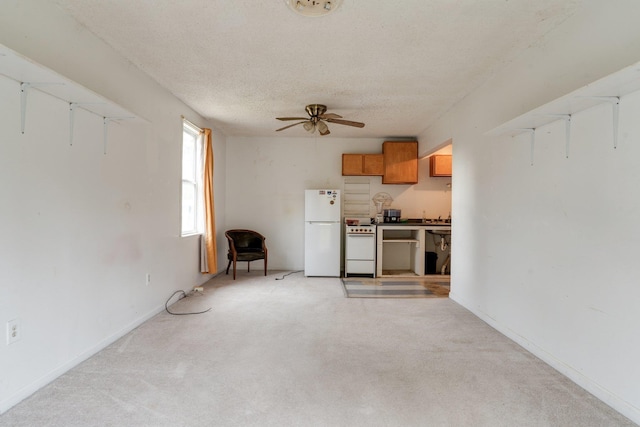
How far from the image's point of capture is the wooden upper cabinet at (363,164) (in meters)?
5.84

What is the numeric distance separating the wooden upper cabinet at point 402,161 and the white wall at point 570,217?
2318 mm

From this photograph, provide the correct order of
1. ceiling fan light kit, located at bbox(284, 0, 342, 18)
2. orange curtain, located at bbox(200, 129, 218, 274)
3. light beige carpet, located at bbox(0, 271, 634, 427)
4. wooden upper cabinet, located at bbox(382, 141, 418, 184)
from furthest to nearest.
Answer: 1. wooden upper cabinet, located at bbox(382, 141, 418, 184)
2. orange curtain, located at bbox(200, 129, 218, 274)
3. ceiling fan light kit, located at bbox(284, 0, 342, 18)
4. light beige carpet, located at bbox(0, 271, 634, 427)

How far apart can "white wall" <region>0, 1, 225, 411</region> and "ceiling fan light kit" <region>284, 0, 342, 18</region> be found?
1.60m

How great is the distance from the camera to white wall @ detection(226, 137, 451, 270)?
6059mm

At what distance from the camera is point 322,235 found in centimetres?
546

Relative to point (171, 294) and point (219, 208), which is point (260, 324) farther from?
point (219, 208)

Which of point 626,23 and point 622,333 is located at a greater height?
point 626,23

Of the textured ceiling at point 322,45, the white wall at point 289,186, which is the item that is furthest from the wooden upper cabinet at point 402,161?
the textured ceiling at point 322,45

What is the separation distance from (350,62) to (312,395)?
2713 millimetres

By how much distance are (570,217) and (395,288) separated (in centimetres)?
282

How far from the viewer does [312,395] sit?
197 cm

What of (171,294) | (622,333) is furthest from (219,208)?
(622,333)

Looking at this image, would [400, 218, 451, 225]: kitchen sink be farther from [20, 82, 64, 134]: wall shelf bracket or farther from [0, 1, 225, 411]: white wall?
[20, 82, 64, 134]: wall shelf bracket

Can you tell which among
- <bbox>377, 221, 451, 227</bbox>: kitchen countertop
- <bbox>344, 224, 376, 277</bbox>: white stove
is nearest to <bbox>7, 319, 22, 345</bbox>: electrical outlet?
<bbox>344, 224, 376, 277</bbox>: white stove
